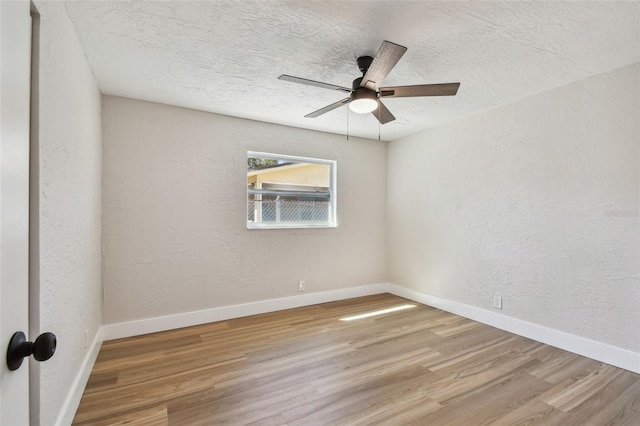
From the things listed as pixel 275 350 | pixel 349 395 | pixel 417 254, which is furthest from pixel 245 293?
pixel 417 254

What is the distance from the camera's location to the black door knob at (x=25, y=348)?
1.93ft

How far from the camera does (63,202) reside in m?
1.67

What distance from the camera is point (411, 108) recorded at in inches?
129

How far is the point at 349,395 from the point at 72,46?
288 centimetres

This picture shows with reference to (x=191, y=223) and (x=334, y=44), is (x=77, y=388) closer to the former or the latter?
(x=191, y=223)

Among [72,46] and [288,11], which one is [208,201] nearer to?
[72,46]

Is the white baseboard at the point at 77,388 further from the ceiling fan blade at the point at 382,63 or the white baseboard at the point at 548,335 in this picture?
the white baseboard at the point at 548,335

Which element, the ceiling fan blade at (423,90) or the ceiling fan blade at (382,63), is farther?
the ceiling fan blade at (423,90)

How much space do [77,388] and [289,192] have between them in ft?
9.16

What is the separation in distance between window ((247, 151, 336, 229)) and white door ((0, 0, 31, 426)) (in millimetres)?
3020

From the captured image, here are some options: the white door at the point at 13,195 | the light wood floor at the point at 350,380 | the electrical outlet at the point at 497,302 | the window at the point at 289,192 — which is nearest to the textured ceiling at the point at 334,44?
the window at the point at 289,192

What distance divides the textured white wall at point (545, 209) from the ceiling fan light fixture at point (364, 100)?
1.78 metres

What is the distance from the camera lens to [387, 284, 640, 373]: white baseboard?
2.38 m

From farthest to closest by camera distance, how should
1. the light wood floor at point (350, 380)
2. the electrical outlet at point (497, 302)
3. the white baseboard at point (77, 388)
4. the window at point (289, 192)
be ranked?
the window at point (289, 192) → the electrical outlet at point (497, 302) → the light wood floor at point (350, 380) → the white baseboard at point (77, 388)
